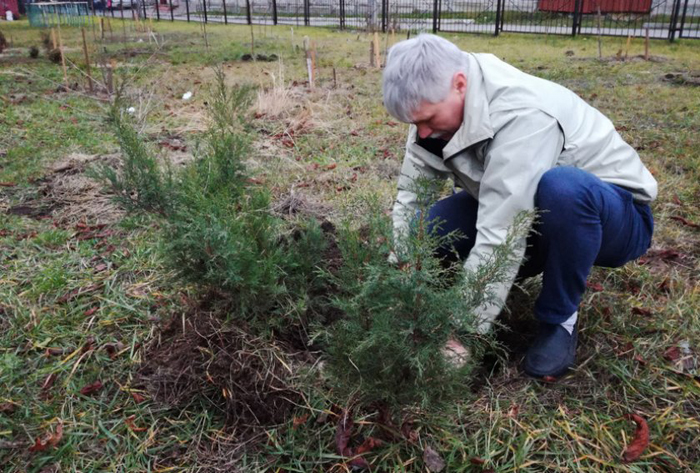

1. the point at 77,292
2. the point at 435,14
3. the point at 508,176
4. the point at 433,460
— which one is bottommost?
the point at 433,460

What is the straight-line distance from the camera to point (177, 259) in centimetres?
199

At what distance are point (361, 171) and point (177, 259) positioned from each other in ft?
8.18

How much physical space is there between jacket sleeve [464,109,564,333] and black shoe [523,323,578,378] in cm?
33

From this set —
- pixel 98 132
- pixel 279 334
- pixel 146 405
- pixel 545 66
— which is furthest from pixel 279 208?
pixel 545 66

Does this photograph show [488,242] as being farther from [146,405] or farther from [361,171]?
[361,171]

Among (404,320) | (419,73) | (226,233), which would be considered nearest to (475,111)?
(419,73)

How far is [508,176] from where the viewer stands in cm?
184

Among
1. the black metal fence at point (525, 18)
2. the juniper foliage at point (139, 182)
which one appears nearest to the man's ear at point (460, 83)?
the juniper foliage at point (139, 182)

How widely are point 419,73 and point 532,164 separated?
464 mm

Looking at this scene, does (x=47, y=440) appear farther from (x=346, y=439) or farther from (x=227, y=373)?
(x=346, y=439)

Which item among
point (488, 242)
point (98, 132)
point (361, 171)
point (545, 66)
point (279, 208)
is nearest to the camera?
point (488, 242)

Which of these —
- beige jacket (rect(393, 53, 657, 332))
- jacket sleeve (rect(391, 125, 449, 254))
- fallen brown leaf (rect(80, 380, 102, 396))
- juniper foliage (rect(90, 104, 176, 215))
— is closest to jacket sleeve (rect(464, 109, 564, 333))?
beige jacket (rect(393, 53, 657, 332))

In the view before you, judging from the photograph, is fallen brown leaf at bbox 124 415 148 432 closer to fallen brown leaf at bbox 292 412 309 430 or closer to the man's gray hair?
fallen brown leaf at bbox 292 412 309 430

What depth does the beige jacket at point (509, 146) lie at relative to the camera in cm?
184
